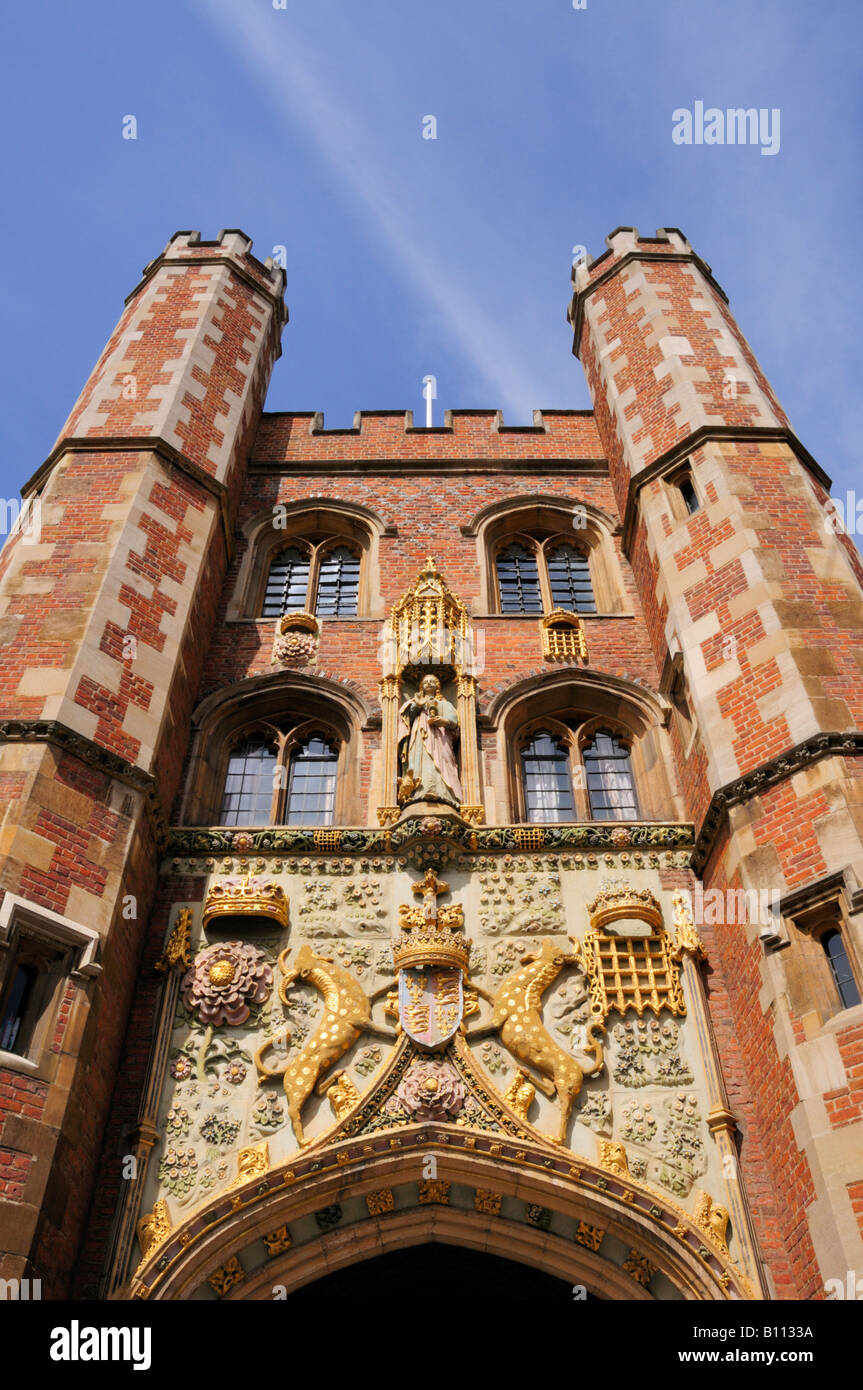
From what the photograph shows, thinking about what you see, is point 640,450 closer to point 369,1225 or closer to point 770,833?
point 770,833

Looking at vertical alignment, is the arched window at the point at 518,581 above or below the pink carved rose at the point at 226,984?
above

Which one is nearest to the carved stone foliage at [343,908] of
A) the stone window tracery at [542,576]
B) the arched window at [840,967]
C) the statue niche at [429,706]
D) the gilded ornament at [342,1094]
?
the statue niche at [429,706]

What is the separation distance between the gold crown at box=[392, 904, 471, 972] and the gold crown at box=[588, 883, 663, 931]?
3.92 feet

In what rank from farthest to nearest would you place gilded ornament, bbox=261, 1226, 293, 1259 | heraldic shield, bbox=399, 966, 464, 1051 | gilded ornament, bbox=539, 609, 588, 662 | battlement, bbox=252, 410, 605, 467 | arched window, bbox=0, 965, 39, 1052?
battlement, bbox=252, 410, 605, 467
gilded ornament, bbox=539, 609, 588, 662
heraldic shield, bbox=399, 966, 464, 1051
gilded ornament, bbox=261, 1226, 293, 1259
arched window, bbox=0, 965, 39, 1052

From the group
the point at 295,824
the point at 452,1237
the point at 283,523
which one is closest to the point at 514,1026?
the point at 452,1237

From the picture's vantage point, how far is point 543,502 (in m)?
16.4

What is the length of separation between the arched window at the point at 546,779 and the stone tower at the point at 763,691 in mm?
1265

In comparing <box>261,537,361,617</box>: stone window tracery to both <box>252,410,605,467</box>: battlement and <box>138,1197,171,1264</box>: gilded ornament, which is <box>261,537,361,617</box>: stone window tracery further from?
<box>138,1197,171,1264</box>: gilded ornament

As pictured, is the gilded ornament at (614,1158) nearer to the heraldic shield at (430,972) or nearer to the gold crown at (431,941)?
the heraldic shield at (430,972)

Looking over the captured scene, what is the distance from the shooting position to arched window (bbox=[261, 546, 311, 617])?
49.6ft

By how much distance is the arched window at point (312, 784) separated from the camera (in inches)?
477

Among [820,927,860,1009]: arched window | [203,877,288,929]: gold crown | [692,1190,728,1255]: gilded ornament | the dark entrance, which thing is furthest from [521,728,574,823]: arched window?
[692,1190,728,1255]: gilded ornament
